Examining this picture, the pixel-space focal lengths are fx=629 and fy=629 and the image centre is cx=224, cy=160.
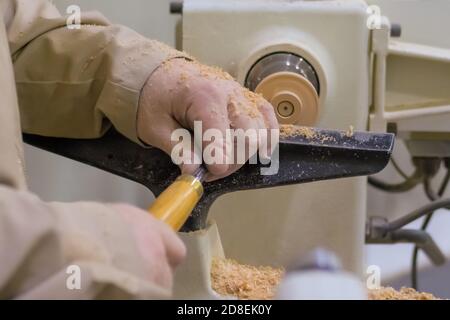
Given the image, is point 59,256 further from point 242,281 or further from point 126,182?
point 126,182

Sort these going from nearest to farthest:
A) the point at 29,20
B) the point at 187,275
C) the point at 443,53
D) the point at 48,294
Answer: the point at 48,294, the point at 187,275, the point at 29,20, the point at 443,53

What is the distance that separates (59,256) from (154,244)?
0.04 meters

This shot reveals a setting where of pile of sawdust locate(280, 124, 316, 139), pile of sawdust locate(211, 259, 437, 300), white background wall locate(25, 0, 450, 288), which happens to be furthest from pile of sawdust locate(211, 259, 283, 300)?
white background wall locate(25, 0, 450, 288)

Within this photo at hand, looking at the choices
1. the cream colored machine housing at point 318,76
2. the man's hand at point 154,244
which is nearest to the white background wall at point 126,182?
the cream colored machine housing at point 318,76

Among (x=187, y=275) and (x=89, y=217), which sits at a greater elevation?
(x=89, y=217)

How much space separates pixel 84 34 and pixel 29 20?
6cm

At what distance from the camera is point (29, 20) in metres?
0.53

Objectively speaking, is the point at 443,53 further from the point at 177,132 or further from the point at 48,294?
the point at 48,294

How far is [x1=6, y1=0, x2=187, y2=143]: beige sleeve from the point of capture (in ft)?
1.53

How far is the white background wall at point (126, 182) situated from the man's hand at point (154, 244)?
1.62 ft

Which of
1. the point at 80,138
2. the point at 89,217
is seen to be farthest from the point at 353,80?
the point at 89,217

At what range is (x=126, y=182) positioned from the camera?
2.95 feet

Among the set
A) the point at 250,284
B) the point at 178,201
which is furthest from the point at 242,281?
the point at 178,201

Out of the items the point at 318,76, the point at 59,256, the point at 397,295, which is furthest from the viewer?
the point at 318,76
